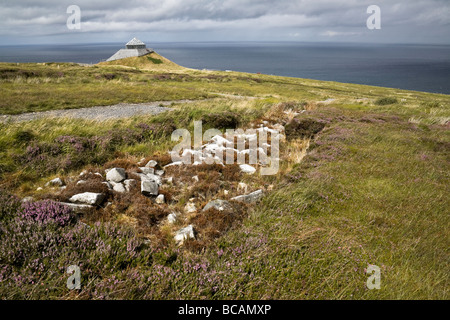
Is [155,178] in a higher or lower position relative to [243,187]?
higher

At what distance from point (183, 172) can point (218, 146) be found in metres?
3.39

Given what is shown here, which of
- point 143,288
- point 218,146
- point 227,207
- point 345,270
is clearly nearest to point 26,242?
point 143,288

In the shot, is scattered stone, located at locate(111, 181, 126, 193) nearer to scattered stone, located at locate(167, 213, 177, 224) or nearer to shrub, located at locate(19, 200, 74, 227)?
shrub, located at locate(19, 200, 74, 227)

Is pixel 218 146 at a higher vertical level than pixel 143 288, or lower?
higher

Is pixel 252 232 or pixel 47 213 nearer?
pixel 47 213

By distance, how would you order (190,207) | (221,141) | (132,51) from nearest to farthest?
(190,207), (221,141), (132,51)

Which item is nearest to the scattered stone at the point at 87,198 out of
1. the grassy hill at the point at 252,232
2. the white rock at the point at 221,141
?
the grassy hill at the point at 252,232

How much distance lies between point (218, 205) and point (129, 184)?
2926 mm

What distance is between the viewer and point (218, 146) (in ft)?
37.9

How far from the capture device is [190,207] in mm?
6734

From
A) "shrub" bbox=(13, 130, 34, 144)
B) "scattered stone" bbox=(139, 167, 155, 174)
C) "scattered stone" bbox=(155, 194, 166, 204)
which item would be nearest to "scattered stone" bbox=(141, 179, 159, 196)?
"scattered stone" bbox=(155, 194, 166, 204)

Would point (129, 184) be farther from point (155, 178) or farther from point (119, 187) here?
point (155, 178)

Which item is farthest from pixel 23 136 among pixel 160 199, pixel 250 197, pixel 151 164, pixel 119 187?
pixel 250 197

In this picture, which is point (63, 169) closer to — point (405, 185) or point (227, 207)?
point (227, 207)
